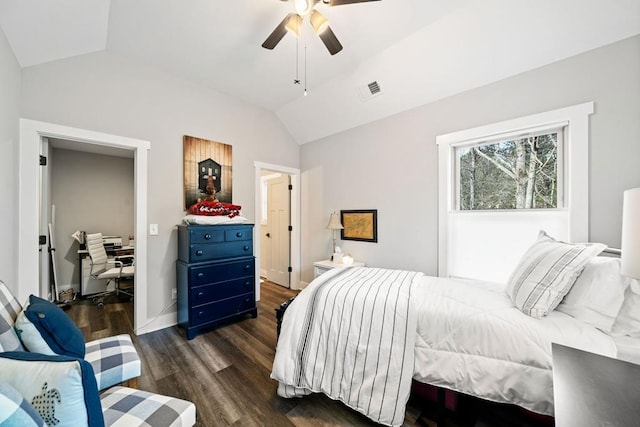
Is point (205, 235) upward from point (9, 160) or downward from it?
downward

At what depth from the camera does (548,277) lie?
146cm

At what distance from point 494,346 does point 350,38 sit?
2.70 m

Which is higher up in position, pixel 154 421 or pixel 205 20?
pixel 205 20

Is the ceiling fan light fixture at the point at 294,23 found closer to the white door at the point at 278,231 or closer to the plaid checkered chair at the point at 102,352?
the plaid checkered chair at the point at 102,352

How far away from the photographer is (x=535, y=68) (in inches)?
87.7

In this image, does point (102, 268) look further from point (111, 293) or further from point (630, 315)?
point (630, 315)

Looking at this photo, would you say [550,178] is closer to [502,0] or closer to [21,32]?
[502,0]

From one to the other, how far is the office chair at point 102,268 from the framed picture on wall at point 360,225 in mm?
3084

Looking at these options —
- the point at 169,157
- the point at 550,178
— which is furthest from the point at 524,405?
the point at 169,157

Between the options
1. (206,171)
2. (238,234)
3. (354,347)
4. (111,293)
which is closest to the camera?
(354,347)

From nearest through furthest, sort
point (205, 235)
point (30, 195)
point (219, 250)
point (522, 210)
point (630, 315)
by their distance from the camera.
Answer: point (630, 315) → point (30, 195) → point (522, 210) → point (205, 235) → point (219, 250)

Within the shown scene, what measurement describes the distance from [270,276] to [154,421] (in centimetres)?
394

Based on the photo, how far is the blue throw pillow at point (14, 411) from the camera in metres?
0.49

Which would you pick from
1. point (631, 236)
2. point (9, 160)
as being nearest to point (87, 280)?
point (9, 160)
